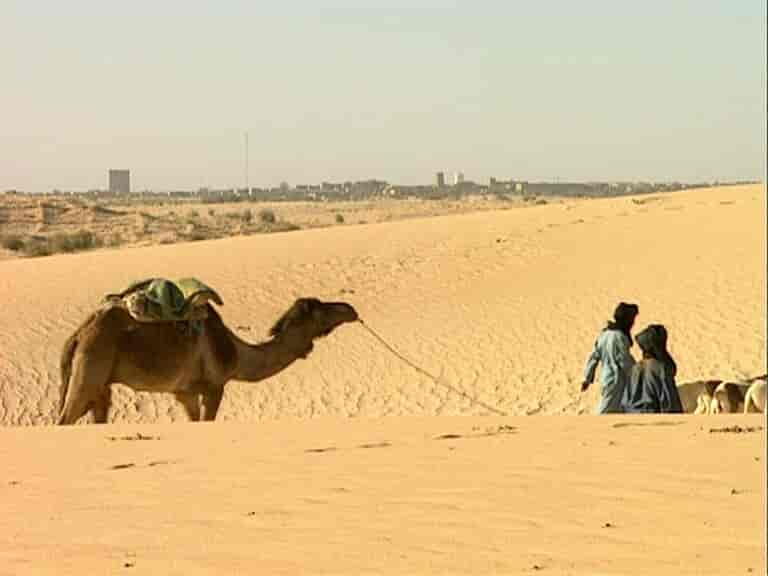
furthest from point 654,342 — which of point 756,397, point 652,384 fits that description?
point 756,397

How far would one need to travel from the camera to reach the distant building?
561ft

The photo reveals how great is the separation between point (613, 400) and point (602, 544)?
5916mm

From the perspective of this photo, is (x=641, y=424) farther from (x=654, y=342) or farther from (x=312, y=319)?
(x=312, y=319)

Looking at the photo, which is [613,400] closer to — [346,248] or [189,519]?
[189,519]

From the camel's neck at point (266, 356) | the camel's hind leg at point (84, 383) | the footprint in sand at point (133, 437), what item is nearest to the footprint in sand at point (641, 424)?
the footprint in sand at point (133, 437)

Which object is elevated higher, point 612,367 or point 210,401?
point 612,367

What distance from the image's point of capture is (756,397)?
1339 centimetres

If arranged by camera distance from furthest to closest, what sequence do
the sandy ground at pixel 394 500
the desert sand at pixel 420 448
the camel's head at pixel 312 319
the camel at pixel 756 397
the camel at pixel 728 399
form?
the camel's head at pixel 312 319 → the camel at pixel 728 399 → the camel at pixel 756 397 → the desert sand at pixel 420 448 → the sandy ground at pixel 394 500

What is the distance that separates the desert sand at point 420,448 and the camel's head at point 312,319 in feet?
5.61

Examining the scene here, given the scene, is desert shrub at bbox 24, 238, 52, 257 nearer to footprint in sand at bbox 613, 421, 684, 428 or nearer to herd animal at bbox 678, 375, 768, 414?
herd animal at bbox 678, 375, 768, 414

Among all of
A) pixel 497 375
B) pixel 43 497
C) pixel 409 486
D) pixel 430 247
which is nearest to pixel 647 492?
pixel 409 486

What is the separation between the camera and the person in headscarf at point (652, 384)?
467 inches

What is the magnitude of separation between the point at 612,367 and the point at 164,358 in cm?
440

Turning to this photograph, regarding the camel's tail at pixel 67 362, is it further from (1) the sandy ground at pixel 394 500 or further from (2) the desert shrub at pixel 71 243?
(2) the desert shrub at pixel 71 243
